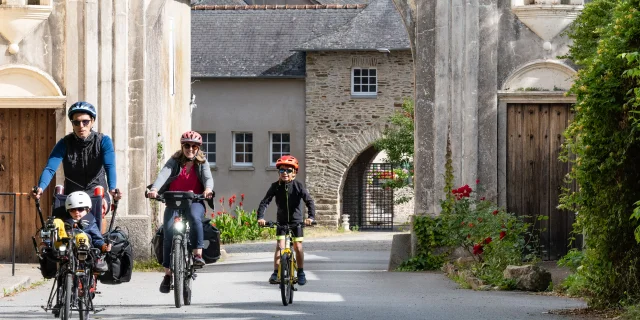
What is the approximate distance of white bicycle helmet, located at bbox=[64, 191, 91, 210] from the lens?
374 inches

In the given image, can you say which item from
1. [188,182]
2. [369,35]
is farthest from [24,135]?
[369,35]

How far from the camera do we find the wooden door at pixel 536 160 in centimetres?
1817

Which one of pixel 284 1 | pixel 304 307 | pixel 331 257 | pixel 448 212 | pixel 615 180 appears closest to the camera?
pixel 615 180

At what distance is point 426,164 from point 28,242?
5762 millimetres

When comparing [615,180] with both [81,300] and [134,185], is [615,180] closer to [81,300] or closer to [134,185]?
[81,300]

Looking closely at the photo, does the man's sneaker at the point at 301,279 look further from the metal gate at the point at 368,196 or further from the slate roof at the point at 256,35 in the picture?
the metal gate at the point at 368,196

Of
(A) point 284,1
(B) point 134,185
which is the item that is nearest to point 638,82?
(B) point 134,185

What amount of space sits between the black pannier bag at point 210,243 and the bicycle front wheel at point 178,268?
43 cm

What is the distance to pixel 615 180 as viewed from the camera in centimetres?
1029

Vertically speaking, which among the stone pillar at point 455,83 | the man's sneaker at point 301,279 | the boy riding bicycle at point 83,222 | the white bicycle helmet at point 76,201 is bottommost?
the man's sneaker at point 301,279

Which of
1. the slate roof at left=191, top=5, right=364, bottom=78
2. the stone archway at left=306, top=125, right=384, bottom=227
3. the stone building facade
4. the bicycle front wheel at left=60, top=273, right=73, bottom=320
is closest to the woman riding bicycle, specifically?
the bicycle front wheel at left=60, top=273, right=73, bottom=320

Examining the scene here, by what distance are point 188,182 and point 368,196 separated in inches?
1296

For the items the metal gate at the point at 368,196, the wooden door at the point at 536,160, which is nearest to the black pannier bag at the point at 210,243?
the wooden door at the point at 536,160

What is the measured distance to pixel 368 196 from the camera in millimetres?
44625
